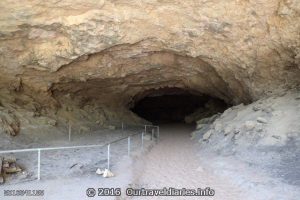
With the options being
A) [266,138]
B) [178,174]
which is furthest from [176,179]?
[266,138]

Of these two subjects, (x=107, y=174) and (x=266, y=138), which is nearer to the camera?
(x=107, y=174)

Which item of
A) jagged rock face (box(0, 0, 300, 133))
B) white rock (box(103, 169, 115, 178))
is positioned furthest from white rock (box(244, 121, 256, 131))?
white rock (box(103, 169, 115, 178))

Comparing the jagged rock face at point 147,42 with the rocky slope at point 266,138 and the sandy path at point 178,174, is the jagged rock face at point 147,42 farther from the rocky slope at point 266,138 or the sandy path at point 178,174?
the sandy path at point 178,174

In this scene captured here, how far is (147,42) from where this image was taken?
45.9ft

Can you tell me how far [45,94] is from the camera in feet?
55.4

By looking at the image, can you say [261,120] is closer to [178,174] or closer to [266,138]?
[266,138]

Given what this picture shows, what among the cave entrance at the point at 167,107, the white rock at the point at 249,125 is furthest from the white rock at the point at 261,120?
the cave entrance at the point at 167,107

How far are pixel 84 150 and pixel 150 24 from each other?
16.8 ft

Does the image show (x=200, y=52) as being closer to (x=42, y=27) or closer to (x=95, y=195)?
(x=42, y=27)

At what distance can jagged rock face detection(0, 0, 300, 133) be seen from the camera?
11305 mm

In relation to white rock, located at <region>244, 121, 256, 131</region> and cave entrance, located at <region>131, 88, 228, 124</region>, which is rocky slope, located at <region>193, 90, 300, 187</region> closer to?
white rock, located at <region>244, 121, 256, 131</region>

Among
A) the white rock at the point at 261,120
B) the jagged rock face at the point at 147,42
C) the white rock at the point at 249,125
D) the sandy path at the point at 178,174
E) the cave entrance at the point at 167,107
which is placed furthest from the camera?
the cave entrance at the point at 167,107

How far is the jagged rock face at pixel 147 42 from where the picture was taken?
11.3 meters

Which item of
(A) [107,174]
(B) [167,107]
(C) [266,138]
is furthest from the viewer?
(B) [167,107]
